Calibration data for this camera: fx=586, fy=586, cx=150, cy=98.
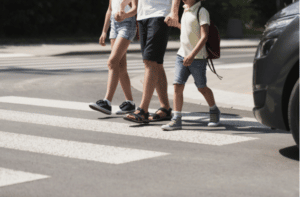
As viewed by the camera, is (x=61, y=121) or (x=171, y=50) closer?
(x=61, y=121)

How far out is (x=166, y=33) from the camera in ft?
22.3

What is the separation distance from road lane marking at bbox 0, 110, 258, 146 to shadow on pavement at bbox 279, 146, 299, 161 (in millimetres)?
549

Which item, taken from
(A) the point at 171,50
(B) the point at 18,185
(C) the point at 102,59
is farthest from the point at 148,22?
(A) the point at 171,50

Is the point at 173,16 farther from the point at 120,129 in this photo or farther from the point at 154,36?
the point at 120,129

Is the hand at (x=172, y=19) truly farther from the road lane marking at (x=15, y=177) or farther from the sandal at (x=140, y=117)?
the road lane marking at (x=15, y=177)

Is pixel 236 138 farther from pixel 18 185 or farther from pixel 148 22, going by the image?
pixel 18 185

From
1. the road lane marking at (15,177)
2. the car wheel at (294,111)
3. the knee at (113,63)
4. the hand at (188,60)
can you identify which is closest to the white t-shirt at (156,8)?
the hand at (188,60)

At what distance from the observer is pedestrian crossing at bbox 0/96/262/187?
5.05m

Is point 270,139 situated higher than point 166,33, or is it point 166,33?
point 166,33

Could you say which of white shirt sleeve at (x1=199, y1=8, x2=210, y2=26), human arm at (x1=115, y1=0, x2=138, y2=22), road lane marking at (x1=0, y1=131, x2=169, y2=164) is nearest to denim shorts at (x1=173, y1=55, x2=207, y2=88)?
white shirt sleeve at (x1=199, y1=8, x2=210, y2=26)

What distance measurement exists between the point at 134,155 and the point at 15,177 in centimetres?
116

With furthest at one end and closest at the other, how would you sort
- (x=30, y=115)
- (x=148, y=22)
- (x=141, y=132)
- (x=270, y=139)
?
(x=30, y=115)
(x=148, y=22)
(x=141, y=132)
(x=270, y=139)

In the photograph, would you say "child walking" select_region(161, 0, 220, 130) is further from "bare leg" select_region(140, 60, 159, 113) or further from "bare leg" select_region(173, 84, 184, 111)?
"bare leg" select_region(140, 60, 159, 113)

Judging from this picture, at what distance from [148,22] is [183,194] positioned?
318cm
